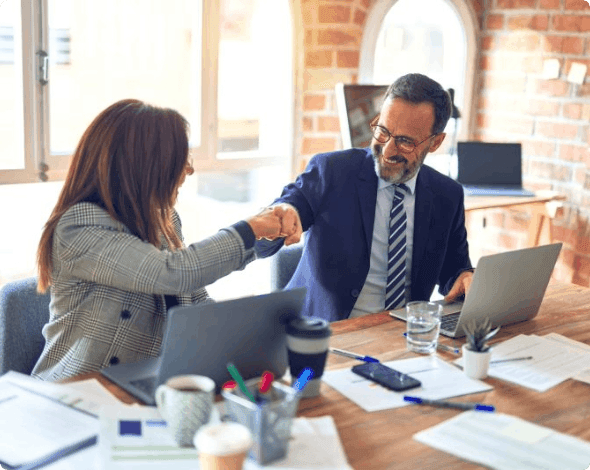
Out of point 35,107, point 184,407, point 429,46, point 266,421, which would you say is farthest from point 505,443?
point 429,46

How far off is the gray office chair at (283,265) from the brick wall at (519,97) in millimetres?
1190

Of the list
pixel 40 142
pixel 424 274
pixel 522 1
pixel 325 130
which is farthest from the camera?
pixel 522 1

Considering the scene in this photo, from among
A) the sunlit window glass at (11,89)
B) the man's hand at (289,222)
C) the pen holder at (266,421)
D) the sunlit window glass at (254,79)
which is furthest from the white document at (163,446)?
the sunlit window glass at (254,79)

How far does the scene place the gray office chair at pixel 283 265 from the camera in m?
2.24

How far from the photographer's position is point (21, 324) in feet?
5.61

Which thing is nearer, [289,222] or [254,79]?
[289,222]

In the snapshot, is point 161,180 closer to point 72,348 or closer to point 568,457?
point 72,348

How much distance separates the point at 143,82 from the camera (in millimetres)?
3004

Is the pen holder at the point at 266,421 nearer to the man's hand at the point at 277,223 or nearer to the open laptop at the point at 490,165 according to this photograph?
the man's hand at the point at 277,223

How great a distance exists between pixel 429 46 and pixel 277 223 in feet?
7.43

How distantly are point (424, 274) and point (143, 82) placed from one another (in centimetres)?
143

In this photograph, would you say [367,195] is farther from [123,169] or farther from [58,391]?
[58,391]

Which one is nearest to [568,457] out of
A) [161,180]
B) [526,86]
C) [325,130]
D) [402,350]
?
[402,350]

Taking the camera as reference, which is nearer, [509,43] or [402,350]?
[402,350]
